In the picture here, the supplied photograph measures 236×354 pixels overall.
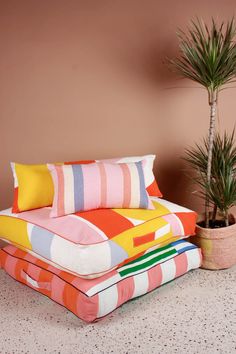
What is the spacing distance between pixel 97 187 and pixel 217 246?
0.88 m

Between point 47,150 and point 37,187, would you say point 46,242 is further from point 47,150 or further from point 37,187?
point 47,150

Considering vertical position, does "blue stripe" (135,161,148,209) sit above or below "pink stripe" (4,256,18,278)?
above

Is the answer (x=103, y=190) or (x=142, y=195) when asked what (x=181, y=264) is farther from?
(x=103, y=190)

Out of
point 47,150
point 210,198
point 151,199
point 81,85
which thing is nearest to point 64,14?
point 81,85

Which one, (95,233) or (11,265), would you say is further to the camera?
(11,265)

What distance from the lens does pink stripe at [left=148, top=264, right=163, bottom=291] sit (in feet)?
7.97

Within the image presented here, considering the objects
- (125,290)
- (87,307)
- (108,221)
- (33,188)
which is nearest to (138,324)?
(125,290)

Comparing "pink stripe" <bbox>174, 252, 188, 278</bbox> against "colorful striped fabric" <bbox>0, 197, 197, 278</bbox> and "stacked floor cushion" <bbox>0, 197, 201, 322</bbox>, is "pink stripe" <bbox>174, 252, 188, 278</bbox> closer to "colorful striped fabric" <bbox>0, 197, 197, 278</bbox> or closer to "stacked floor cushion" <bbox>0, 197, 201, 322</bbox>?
"stacked floor cushion" <bbox>0, 197, 201, 322</bbox>

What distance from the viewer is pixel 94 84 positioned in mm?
3117

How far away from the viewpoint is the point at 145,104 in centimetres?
327

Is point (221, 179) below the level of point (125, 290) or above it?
above

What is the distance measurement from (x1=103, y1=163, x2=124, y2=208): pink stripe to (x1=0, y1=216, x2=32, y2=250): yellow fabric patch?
1.62ft

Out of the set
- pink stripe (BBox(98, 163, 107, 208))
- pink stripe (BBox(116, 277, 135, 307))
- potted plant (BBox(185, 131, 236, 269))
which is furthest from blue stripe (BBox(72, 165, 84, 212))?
potted plant (BBox(185, 131, 236, 269))

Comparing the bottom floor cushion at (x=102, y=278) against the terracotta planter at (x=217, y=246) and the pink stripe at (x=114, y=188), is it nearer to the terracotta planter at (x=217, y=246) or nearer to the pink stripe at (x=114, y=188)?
the terracotta planter at (x=217, y=246)
